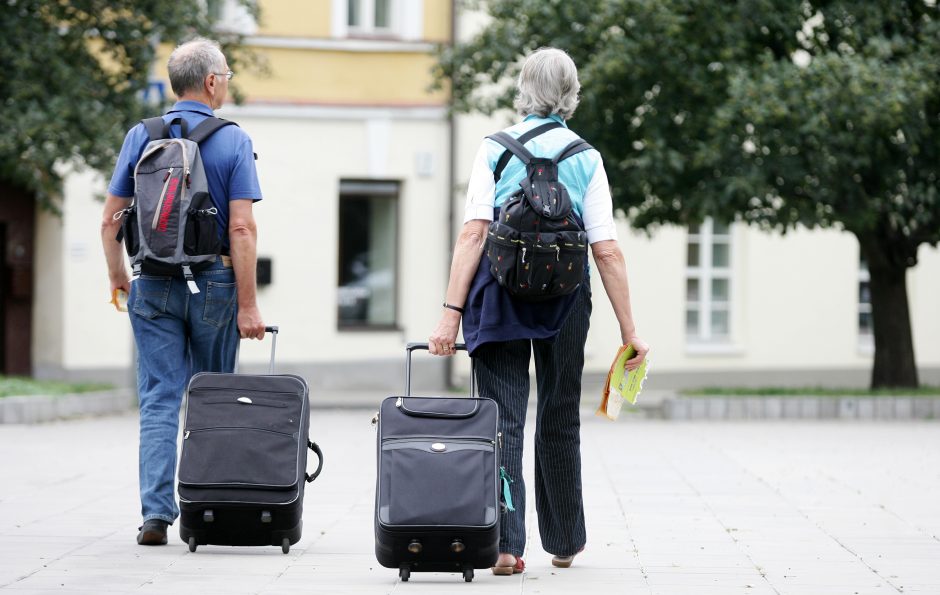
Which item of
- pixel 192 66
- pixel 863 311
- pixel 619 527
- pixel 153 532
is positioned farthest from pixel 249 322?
pixel 863 311

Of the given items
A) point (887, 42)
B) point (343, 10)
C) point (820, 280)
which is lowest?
point (820, 280)

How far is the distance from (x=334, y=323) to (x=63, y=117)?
657 cm

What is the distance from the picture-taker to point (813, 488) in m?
9.38

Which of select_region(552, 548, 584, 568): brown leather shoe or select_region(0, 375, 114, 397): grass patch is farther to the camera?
select_region(0, 375, 114, 397): grass patch

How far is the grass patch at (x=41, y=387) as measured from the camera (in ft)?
46.7

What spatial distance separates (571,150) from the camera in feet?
19.1

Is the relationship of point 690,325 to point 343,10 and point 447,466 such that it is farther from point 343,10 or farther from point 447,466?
point 447,466

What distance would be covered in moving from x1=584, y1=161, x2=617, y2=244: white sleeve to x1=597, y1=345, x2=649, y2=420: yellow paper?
0.44 meters

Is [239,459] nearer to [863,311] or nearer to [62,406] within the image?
[62,406]

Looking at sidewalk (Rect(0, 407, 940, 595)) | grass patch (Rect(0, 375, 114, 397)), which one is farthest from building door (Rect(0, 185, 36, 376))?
sidewalk (Rect(0, 407, 940, 595))

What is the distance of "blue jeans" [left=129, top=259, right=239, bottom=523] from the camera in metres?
6.41

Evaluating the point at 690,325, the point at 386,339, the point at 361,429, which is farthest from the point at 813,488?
the point at 690,325

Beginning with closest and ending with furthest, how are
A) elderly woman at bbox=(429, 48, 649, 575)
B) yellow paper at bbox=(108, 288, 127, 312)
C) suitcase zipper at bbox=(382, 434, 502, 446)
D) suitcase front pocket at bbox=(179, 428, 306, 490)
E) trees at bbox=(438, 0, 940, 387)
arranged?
suitcase zipper at bbox=(382, 434, 502, 446) < elderly woman at bbox=(429, 48, 649, 575) < suitcase front pocket at bbox=(179, 428, 306, 490) < yellow paper at bbox=(108, 288, 127, 312) < trees at bbox=(438, 0, 940, 387)

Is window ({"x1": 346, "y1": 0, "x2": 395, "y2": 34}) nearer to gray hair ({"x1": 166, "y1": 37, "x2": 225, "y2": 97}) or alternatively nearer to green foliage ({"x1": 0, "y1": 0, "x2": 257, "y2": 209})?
green foliage ({"x1": 0, "y1": 0, "x2": 257, "y2": 209})
